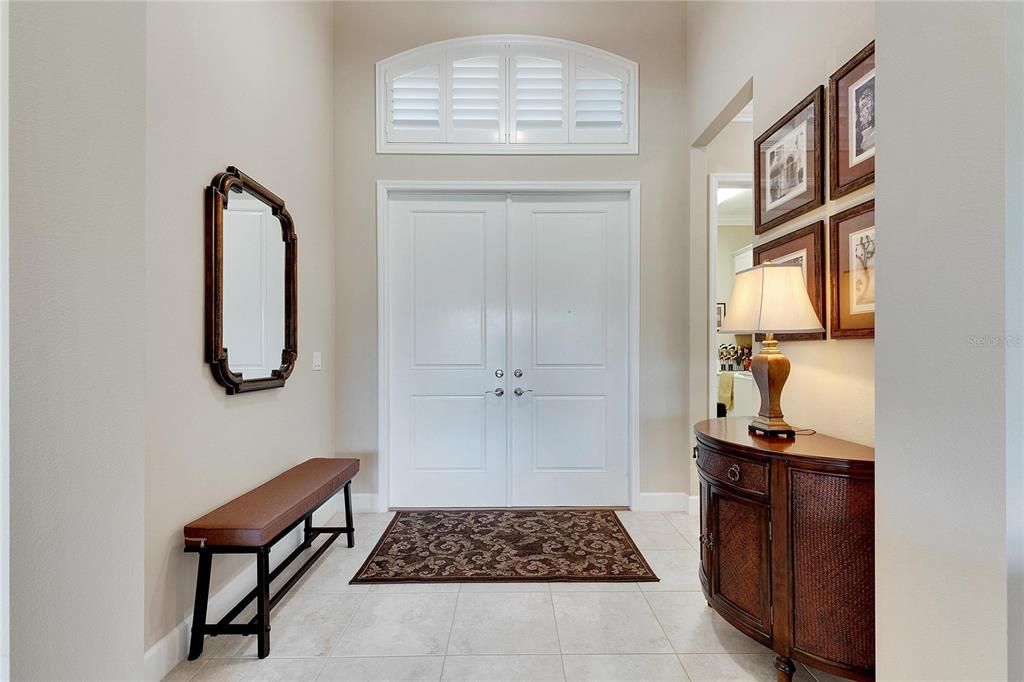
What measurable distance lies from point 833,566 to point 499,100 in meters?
3.26

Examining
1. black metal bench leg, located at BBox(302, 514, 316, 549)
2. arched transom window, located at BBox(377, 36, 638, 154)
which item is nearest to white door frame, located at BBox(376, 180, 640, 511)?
arched transom window, located at BBox(377, 36, 638, 154)

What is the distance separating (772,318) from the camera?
172 centimetres

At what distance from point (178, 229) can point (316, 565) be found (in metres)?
1.86

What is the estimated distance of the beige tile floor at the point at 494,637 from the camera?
1.71 meters

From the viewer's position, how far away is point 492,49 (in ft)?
10.8

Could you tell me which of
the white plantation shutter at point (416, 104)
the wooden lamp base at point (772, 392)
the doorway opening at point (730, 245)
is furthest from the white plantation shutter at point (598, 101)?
the wooden lamp base at point (772, 392)

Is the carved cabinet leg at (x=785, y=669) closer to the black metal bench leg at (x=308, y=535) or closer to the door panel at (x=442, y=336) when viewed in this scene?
the door panel at (x=442, y=336)

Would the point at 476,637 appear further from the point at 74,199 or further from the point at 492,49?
the point at 492,49

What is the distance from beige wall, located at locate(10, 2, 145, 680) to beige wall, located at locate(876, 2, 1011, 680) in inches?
61.7

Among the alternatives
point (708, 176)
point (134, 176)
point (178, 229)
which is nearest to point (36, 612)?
point (134, 176)

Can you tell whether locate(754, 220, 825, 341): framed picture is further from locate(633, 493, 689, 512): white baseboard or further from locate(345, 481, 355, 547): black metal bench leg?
locate(345, 481, 355, 547): black metal bench leg

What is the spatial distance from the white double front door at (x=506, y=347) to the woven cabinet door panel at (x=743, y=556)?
1.62 meters

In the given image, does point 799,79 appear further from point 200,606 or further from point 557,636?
point 200,606

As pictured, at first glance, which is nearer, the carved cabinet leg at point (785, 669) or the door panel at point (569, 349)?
the carved cabinet leg at point (785, 669)
